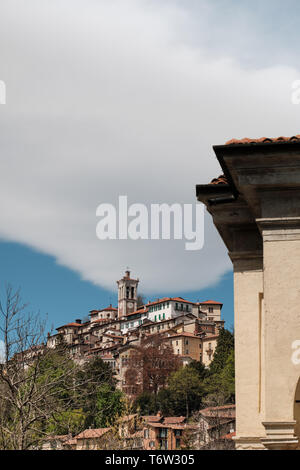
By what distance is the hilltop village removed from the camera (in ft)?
412

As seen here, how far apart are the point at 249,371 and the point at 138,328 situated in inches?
5362

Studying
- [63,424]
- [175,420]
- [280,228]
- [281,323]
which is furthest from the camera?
[175,420]

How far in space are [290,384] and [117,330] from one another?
149663 millimetres

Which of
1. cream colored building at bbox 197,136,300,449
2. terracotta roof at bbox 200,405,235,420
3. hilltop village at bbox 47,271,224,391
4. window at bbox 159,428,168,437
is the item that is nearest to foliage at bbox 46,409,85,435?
cream colored building at bbox 197,136,300,449

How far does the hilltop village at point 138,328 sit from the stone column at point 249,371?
107 m

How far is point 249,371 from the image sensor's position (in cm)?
933

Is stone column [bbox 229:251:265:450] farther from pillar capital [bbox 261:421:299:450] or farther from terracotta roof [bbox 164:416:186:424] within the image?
terracotta roof [bbox 164:416:186:424]

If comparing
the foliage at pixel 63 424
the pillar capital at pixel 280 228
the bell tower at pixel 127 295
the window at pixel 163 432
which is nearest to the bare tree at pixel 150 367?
the window at pixel 163 432

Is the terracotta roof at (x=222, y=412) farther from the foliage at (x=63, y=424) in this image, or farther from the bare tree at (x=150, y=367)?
the foliage at (x=63, y=424)

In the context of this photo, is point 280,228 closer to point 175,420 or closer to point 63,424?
point 63,424

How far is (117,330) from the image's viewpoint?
156m

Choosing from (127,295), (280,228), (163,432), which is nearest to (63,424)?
(280,228)

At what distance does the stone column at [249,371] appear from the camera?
30.4 ft
